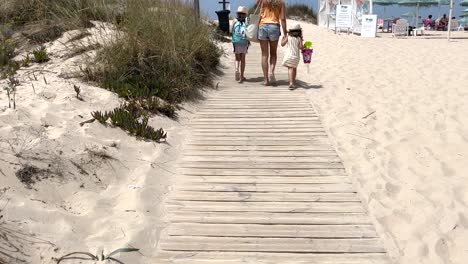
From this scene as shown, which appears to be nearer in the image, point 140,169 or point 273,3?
point 140,169

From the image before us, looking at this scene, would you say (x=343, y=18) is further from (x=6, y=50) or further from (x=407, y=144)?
(x=6, y=50)

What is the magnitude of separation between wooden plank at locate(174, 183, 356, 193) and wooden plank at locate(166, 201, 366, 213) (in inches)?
8.6

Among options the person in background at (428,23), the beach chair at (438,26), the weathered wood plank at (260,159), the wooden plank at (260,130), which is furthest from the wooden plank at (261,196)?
the person in background at (428,23)

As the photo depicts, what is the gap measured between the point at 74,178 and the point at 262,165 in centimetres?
170

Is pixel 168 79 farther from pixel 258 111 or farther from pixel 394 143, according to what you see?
pixel 394 143

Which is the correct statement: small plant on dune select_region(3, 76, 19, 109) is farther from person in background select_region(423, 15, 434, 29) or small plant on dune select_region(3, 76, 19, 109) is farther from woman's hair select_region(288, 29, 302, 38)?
person in background select_region(423, 15, 434, 29)

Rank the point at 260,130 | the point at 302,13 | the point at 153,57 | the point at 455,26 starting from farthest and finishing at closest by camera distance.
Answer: the point at 302,13 → the point at 455,26 → the point at 153,57 → the point at 260,130

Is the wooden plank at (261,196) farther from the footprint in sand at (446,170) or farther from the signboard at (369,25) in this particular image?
the signboard at (369,25)

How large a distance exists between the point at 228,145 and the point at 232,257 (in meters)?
1.97

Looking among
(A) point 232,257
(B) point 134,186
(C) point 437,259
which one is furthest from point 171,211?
(C) point 437,259

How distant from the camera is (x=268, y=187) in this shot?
3.74 metres

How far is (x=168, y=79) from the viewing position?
19.1ft

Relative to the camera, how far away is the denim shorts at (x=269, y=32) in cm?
668

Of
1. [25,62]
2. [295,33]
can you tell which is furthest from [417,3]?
[25,62]
